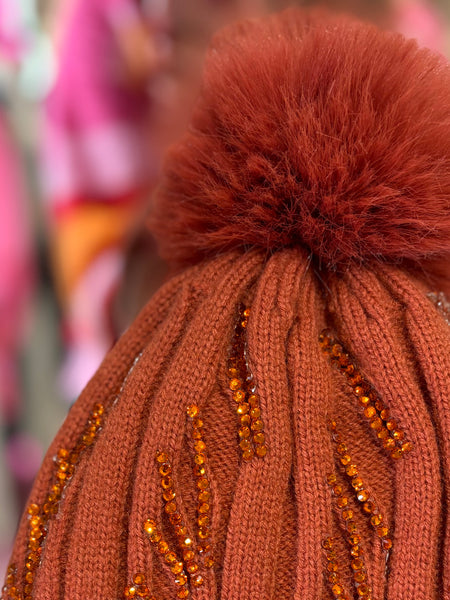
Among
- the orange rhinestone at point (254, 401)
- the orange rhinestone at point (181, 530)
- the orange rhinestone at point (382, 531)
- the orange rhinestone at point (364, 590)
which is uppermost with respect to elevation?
the orange rhinestone at point (254, 401)

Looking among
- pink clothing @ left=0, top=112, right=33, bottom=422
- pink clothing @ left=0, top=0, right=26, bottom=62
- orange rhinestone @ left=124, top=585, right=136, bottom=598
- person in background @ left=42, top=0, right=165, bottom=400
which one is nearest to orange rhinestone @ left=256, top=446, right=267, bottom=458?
orange rhinestone @ left=124, top=585, right=136, bottom=598

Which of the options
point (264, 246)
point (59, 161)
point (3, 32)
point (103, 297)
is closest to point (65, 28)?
point (3, 32)

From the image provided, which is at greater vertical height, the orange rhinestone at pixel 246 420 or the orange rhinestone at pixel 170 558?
the orange rhinestone at pixel 246 420

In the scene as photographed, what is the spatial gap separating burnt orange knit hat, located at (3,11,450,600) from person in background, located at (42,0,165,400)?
545 millimetres

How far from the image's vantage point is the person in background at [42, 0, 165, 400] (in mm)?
880

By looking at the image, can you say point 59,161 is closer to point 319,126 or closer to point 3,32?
point 3,32

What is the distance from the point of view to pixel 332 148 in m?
0.33

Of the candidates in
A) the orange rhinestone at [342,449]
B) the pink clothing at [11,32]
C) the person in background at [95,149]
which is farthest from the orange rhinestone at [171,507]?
the pink clothing at [11,32]

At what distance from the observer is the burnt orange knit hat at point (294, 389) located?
323 mm

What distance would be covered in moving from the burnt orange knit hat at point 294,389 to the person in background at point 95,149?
54 cm

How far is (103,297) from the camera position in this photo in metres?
0.89

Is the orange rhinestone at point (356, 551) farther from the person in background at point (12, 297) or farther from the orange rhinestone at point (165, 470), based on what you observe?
the person in background at point (12, 297)

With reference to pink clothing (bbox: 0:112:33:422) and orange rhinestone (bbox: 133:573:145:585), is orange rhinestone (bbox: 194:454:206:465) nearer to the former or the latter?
orange rhinestone (bbox: 133:573:145:585)

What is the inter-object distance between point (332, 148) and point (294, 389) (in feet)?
0.48
